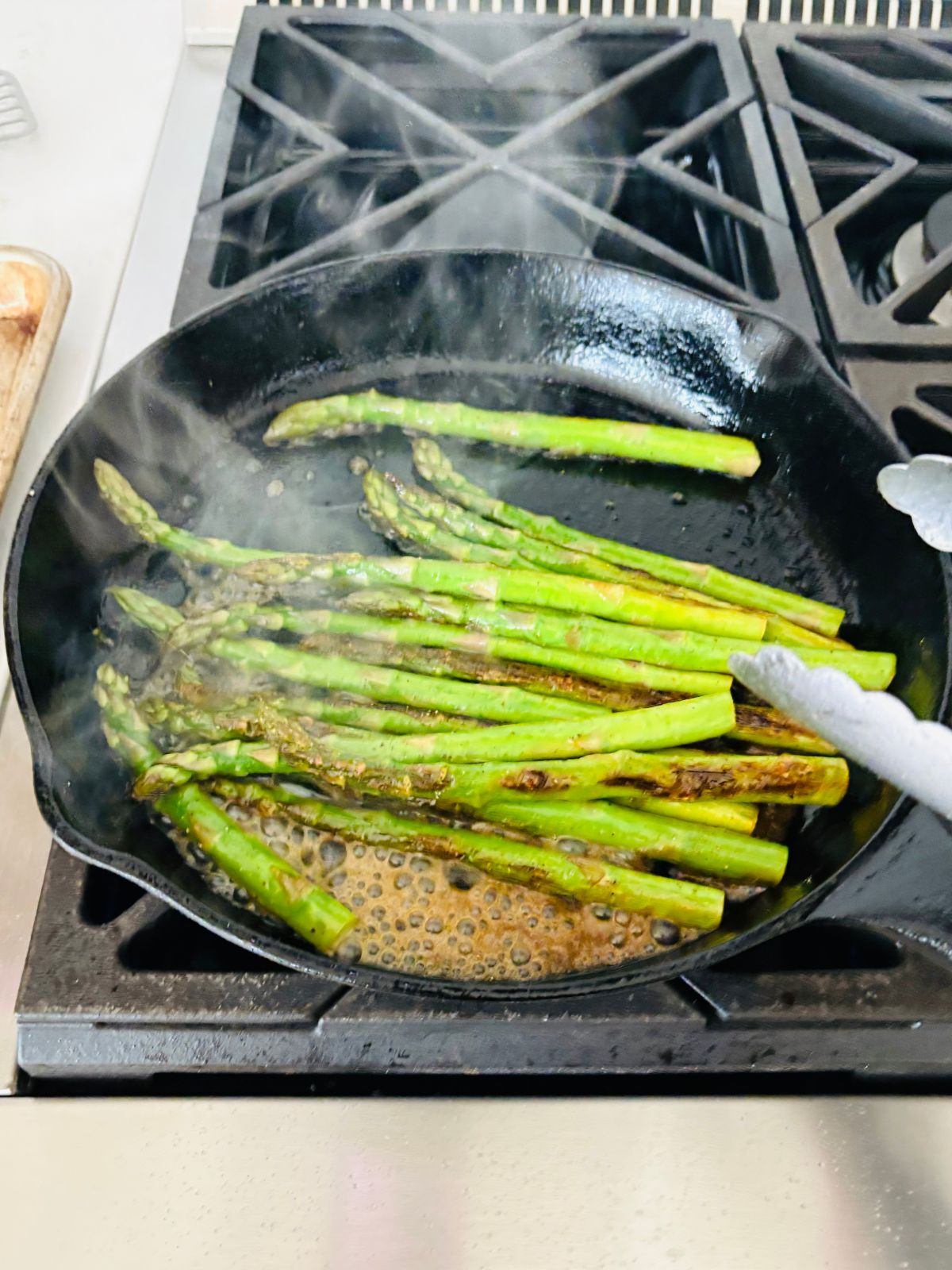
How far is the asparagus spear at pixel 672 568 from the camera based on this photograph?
1730 mm

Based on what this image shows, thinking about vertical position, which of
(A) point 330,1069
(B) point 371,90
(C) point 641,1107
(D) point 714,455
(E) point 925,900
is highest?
(B) point 371,90

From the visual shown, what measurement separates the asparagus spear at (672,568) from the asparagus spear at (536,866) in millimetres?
598

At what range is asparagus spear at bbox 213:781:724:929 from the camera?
1433mm

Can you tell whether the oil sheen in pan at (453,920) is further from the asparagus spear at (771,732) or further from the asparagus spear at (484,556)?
the asparagus spear at (484,556)

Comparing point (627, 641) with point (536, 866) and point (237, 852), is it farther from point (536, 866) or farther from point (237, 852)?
point (237, 852)

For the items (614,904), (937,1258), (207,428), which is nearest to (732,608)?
(614,904)

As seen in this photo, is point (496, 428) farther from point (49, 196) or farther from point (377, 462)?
point (49, 196)

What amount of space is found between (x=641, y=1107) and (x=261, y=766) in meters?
0.83

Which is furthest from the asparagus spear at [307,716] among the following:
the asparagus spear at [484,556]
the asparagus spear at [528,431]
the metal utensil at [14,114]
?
the metal utensil at [14,114]

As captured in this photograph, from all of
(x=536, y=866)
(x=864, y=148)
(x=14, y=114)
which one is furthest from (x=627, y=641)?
(x=14, y=114)

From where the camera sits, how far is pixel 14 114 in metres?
2.64

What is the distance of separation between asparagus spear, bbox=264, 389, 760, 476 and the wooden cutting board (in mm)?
533

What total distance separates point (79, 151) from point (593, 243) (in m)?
1.62

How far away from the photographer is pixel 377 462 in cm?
203
